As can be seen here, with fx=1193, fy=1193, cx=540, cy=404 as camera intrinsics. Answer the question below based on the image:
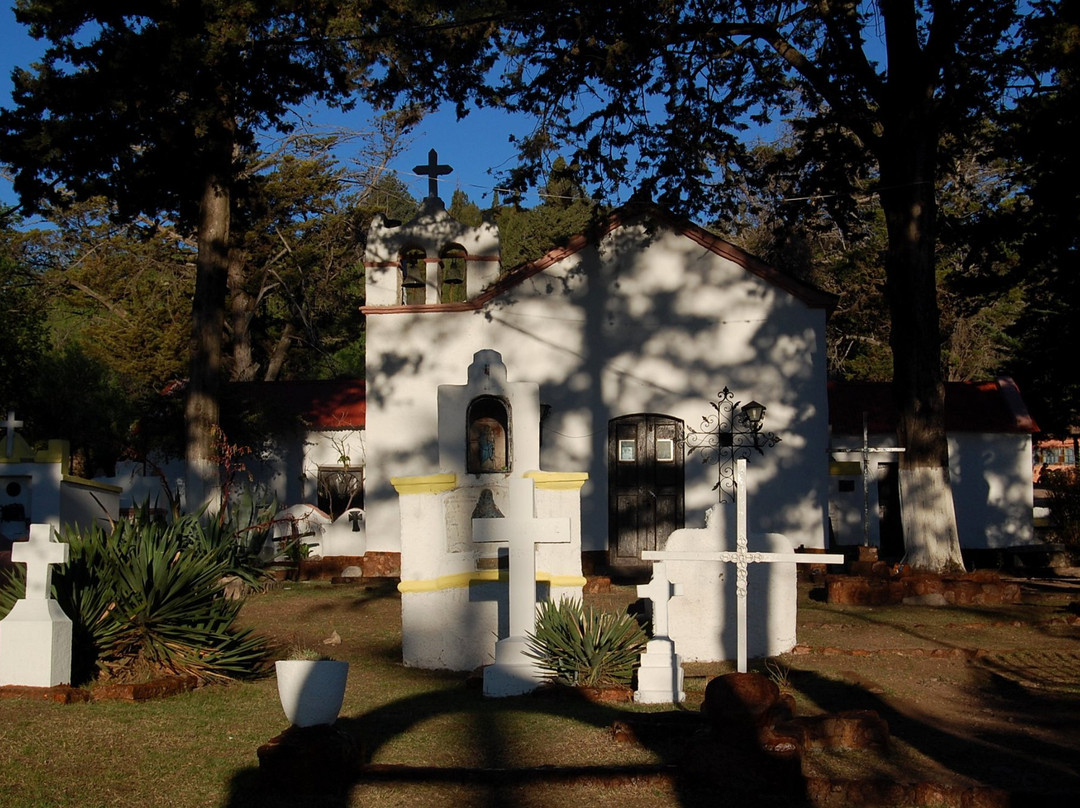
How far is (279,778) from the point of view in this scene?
6.49 metres

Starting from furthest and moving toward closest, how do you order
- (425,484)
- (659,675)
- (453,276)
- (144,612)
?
(453,276)
(425,484)
(144,612)
(659,675)

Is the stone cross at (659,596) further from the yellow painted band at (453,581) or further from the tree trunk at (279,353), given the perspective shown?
the tree trunk at (279,353)

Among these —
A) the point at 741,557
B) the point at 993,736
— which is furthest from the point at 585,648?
the point at 993,736

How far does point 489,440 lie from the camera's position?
11.6 m

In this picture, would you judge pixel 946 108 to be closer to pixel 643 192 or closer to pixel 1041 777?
pixel 643 192

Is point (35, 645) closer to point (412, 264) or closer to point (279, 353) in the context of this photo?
point (412, 264)

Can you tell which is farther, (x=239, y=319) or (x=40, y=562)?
(x=239, y=319)

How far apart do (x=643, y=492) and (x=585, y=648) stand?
10252mm

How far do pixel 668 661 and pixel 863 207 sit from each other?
84.7 feet

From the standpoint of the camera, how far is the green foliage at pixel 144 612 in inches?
375

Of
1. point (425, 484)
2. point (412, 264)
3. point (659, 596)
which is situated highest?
point (412, 264)

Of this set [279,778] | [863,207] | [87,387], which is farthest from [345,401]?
[279,778]

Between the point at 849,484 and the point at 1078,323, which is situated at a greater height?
the point at 1078,323

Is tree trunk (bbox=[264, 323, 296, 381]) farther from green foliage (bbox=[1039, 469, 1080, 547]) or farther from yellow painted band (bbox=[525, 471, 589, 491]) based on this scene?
yellow painted band (bbox=[525, 471, 589, 491])
